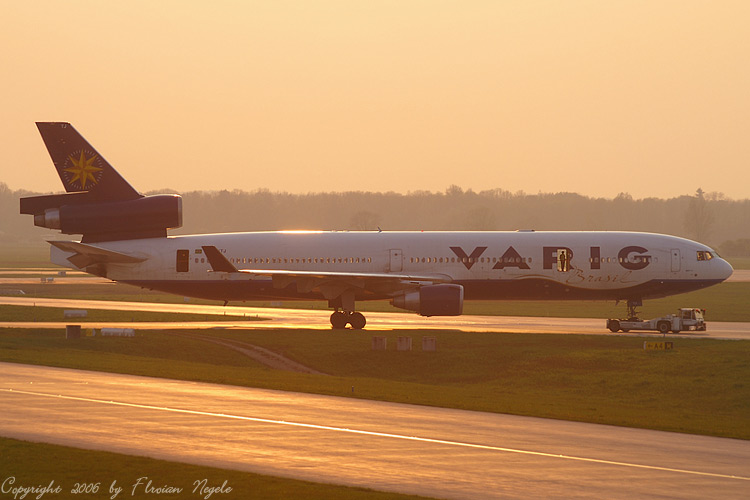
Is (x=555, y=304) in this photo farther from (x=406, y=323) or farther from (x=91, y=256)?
(x=91, y=256)

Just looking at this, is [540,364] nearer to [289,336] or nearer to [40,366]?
[289,336]

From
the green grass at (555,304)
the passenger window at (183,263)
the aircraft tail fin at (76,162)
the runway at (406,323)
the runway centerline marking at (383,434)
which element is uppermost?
the aircraft tail fin at (76,162)

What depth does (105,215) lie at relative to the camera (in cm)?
6072

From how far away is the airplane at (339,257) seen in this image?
195 feet

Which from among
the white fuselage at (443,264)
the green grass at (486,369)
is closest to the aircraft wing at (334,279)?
the white fuselage at (443,264)

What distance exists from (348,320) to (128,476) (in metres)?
Answer: 41.2

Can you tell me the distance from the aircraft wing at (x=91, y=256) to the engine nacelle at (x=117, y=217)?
1548 mm

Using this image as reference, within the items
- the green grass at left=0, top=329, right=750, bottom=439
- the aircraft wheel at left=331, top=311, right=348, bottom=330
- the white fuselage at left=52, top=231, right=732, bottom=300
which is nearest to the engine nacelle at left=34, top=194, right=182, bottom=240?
the white fuselage at left=52, top=231, right=732, bottom=300

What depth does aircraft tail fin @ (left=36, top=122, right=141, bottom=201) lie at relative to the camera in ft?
199

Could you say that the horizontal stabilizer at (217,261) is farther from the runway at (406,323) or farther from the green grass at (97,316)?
the green grass at (97,316)

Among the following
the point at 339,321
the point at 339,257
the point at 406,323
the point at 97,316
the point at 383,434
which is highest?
the point at 339,257

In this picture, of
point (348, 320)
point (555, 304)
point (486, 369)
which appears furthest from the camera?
point (555, 304)

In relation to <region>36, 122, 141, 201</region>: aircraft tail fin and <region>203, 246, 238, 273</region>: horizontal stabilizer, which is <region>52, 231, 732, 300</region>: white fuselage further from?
<region>36, 122, 141, 201</region>: aircraft tail fin

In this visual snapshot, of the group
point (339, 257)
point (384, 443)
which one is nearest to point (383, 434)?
point (384, 443)
